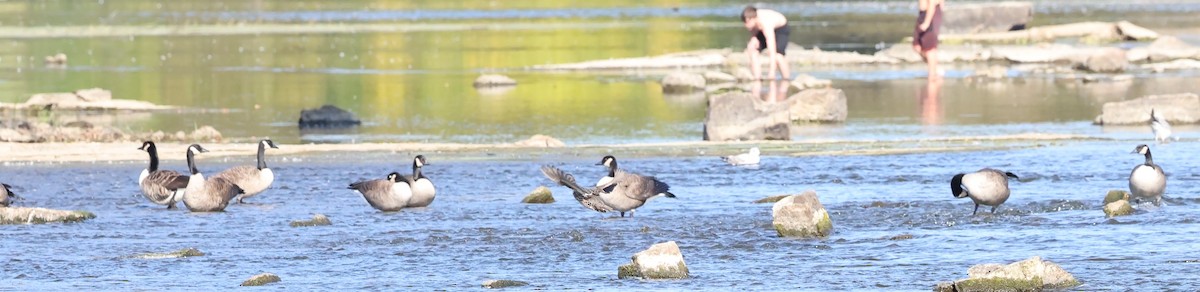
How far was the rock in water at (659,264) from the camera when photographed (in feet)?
38.1

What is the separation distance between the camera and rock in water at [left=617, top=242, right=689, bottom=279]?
11.6 m

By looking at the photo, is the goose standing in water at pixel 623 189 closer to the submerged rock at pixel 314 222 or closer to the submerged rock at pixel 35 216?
the submerged rock at pixel 314 222

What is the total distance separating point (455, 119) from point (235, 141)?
4.23 m

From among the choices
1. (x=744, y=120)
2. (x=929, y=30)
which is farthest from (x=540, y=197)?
(x=929, y=30)

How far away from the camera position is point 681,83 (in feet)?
103

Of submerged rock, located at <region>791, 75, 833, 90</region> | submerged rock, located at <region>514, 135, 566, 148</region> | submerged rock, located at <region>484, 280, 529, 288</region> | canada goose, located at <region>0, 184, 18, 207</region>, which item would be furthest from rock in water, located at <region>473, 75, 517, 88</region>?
submerged rock, located at <region>484, 280, 529, 288</region>

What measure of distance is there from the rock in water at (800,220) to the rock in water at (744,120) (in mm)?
8260

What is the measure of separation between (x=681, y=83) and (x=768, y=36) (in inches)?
70.9

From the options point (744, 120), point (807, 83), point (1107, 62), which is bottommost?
point (744, 120)

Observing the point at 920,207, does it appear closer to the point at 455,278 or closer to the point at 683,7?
the point at 455,278

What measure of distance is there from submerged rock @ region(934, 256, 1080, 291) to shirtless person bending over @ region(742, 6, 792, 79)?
19033 mm

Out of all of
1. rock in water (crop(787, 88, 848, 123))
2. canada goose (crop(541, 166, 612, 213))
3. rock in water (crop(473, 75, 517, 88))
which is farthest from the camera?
rock in water (crop(473, 75, 517, 88))

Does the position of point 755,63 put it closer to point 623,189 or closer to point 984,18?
point 623,189

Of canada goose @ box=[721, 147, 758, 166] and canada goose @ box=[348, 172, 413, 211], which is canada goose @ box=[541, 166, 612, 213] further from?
canada goose @ box=[721, 147, 758, 166]
